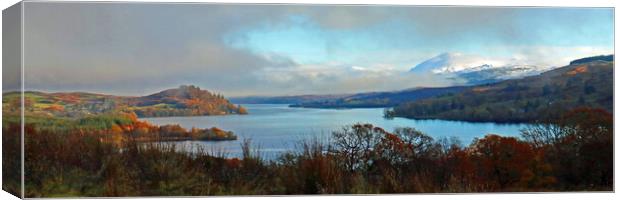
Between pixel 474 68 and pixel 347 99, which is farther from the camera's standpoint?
pixel 474 68

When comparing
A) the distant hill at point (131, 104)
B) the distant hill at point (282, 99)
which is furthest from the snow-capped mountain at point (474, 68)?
the distant hill at point (131, 104)

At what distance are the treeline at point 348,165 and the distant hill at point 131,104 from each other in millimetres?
264

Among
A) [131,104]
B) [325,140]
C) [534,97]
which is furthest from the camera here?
[534,97]

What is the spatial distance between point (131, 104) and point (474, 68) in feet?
12.8

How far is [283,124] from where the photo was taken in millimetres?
15445

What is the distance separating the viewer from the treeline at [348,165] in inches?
588

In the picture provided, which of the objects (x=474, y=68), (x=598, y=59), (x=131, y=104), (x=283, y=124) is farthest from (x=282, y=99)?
(x=598, y=59)

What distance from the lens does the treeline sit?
588 inches

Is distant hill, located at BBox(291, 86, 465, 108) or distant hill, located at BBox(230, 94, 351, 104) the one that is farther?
distant hill, located at BBox(291, 86, 465, 108)

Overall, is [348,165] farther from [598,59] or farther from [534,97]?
[598,59]

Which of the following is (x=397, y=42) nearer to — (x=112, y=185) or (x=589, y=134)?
(x=589, y=134)

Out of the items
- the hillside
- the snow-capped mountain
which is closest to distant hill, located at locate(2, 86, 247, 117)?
the snow-capped mountain

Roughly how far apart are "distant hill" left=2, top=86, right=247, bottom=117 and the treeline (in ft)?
0.87

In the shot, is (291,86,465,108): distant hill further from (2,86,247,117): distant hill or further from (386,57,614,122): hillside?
(2,86,247,117): distant hill
